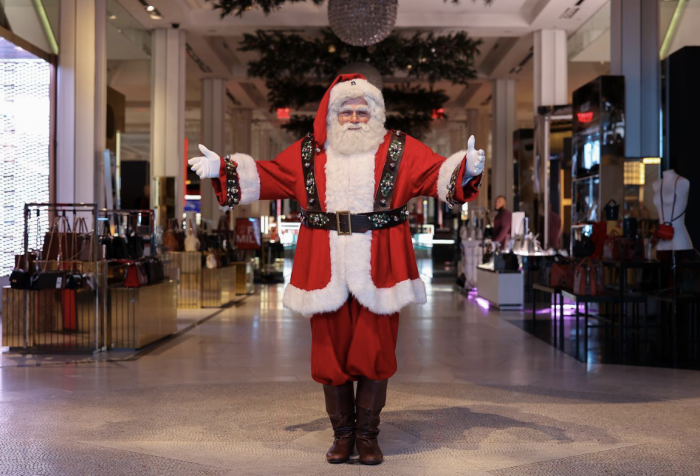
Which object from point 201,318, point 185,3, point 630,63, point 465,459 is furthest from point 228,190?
point 185,3

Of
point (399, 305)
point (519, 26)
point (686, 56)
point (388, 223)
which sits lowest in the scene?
point (399, 305)

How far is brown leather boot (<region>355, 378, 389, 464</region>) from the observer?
3.62 m

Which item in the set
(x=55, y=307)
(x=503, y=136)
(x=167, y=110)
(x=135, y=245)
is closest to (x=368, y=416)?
(x=55, y=307)

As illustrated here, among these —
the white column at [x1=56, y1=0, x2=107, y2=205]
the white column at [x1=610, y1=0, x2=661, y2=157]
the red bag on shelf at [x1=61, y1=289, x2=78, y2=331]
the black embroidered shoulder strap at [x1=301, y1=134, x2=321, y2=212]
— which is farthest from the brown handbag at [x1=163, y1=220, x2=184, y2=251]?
the black embroidered shoulder strap at [x1=301, y1=134, x2=321, y2=212]

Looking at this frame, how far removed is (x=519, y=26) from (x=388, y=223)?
10.6 meters

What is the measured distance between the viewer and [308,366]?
6.17 meters

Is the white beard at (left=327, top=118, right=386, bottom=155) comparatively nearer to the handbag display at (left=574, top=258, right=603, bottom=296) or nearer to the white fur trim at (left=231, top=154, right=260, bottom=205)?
the white fur trim at (left=231, top=154, right=260, bottom=205)

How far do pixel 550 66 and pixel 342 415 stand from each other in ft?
37.0

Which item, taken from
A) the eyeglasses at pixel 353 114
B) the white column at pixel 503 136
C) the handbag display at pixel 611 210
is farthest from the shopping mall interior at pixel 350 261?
the white column at pixel 503 136

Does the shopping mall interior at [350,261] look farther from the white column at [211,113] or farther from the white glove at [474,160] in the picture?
the white column at [211,113]

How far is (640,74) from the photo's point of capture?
30.3 feet

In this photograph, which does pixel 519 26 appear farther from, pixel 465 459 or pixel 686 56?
pixel 465 459

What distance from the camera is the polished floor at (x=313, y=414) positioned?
3.54m

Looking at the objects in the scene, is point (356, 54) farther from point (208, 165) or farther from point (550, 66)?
point (208, 165)
